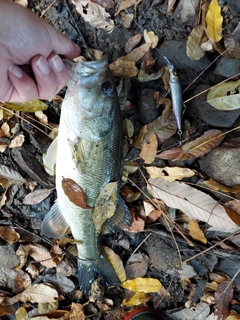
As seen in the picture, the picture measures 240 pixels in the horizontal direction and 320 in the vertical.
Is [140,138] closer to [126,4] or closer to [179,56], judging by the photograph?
[179,56]

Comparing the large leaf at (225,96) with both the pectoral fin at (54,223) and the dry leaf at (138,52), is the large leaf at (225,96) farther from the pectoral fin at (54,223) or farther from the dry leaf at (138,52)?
the pectoral fin at (54,223)

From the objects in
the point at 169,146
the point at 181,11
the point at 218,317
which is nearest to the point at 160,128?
the point at 169,146

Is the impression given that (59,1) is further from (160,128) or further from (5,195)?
(5,195)

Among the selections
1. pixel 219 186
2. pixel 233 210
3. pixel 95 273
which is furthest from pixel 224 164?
pixel 95 273

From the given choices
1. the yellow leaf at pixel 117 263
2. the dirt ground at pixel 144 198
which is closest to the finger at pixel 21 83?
the dirt ground at pixel 144 198

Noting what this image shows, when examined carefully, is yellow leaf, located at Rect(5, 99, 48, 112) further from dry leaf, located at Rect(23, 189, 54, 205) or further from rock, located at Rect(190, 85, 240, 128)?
rock, located at Rect(190, 85, 240, 128)

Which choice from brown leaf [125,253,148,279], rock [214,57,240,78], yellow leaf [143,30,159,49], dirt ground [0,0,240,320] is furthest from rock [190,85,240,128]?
brown leaf [125,253,148,279]
